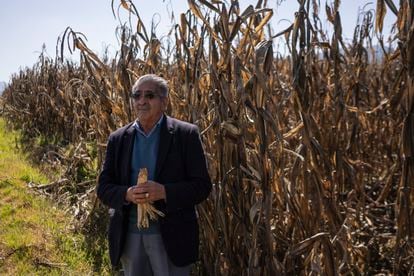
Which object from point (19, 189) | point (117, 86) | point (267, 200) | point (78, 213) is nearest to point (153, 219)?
point (267, 200)

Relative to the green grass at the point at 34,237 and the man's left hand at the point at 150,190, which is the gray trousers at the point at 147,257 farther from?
the green grass at the point at 34,237

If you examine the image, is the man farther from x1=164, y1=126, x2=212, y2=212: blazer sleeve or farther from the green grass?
the green grass

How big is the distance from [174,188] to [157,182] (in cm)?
10

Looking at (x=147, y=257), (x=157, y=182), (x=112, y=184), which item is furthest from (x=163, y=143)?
(x=147, y=257)

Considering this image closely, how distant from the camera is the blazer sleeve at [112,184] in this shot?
197cm

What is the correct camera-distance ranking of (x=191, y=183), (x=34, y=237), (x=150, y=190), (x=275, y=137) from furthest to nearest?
1. (x=34, y=237)
2. (x=275, y=137)
3. (x=191, y=183)
4. (x=150, y=190)

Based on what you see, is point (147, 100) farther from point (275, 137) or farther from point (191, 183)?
point (275, 137)

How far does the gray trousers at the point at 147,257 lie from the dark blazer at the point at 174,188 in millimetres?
50

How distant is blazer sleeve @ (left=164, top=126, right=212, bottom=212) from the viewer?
1.92 metres

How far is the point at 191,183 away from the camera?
198 centimetres

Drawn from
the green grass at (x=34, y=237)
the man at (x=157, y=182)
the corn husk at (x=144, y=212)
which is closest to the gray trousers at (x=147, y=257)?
Answer: the man at (x=157, y=182)

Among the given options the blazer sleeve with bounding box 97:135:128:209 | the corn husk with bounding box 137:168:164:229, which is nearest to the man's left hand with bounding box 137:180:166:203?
the corn husk with bounding box 137:168:164:229

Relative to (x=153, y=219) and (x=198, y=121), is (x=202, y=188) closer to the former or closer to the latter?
(x=153, y=219)

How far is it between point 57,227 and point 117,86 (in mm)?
1555
